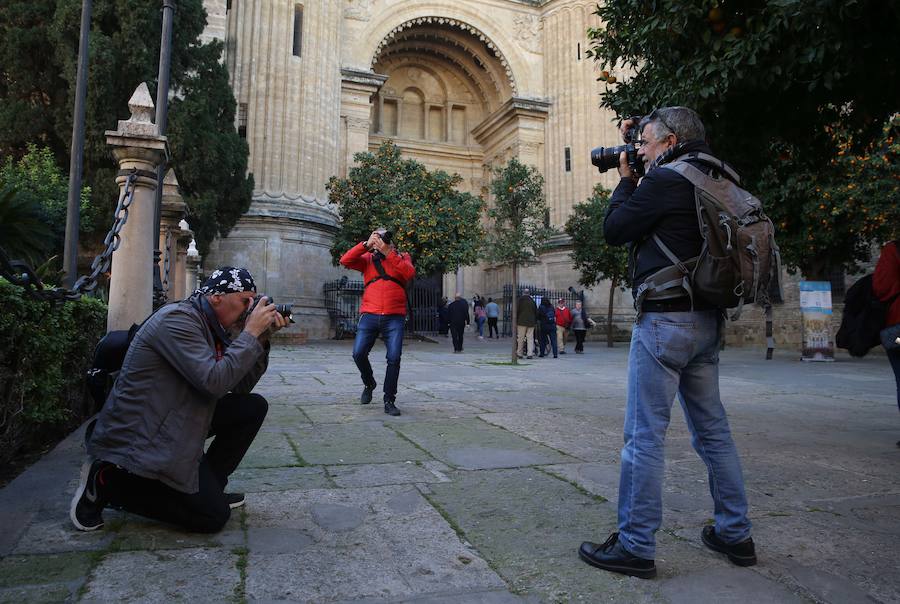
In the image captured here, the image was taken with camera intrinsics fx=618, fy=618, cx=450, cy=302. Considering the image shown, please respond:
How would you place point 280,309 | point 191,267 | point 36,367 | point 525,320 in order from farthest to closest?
point 525,320
point 191,267
point 36,367
point 280,309

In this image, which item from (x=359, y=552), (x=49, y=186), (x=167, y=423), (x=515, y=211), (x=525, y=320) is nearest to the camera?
(x=359, y=552)

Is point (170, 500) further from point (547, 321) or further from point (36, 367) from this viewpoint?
point (547, 321)

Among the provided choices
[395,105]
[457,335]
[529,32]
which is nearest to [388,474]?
[457,335]

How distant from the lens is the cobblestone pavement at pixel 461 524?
2012mm

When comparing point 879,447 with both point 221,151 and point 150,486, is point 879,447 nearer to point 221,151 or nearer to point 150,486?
point 150,486

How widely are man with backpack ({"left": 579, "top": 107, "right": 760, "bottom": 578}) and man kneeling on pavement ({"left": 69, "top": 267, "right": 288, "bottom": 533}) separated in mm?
1479

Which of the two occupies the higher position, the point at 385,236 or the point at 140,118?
the point at 140,118

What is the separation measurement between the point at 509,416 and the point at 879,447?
2742 mm

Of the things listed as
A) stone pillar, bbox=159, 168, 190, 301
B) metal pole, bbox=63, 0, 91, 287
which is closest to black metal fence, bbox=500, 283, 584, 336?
stone pillar, bbox=159, 168, 190, 301

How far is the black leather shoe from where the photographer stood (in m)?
2.10

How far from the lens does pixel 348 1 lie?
25859mm

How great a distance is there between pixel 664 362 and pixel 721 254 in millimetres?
421

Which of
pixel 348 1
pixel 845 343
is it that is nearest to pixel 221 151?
pixel 348 1

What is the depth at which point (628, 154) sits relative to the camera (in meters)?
2.48
